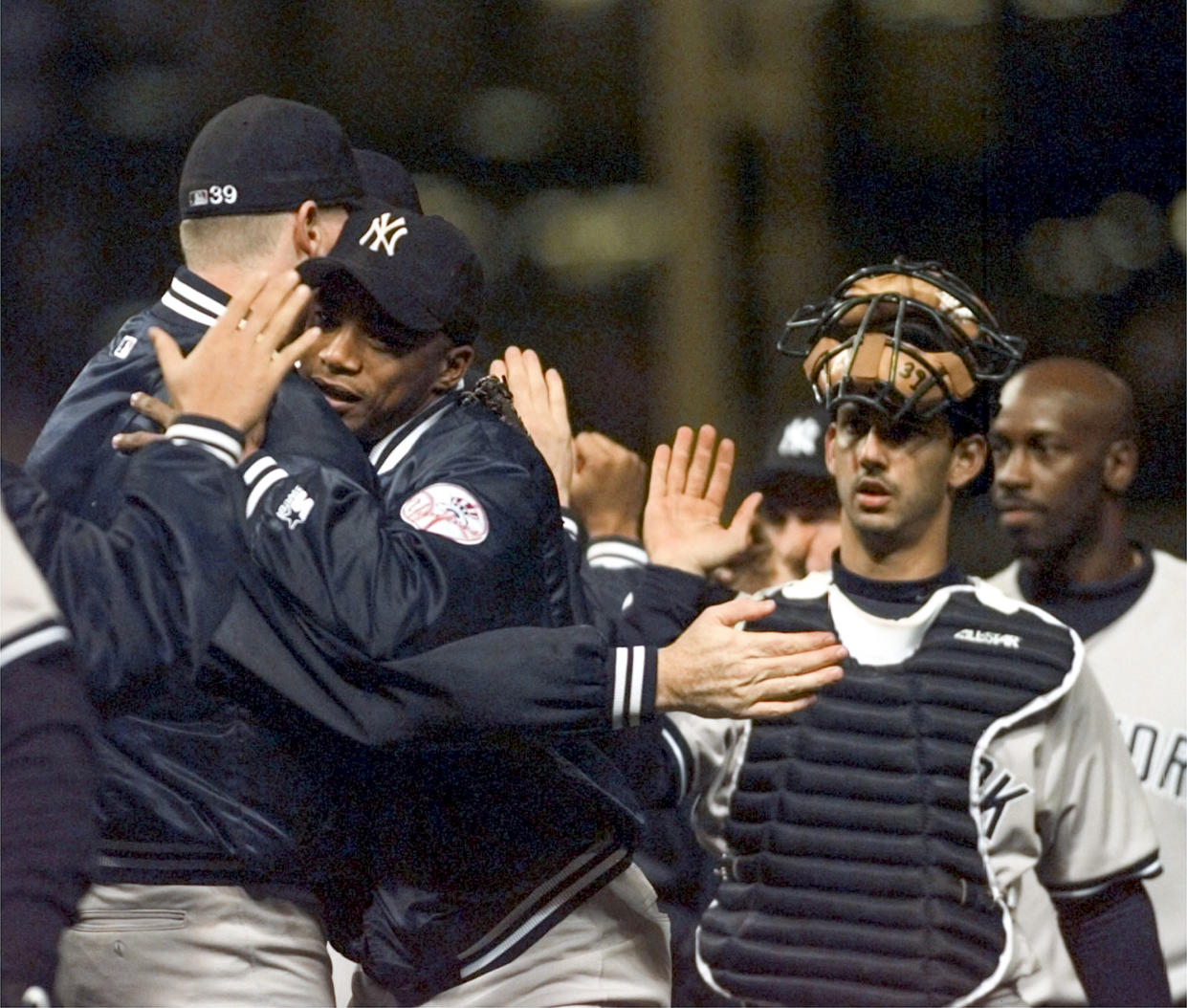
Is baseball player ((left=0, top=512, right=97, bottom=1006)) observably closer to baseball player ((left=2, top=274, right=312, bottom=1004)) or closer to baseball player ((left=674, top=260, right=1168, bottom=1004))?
baseball player ((left=2, top=274, right=312, bottom=1004))

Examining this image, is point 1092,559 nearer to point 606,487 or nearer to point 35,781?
point 606,487

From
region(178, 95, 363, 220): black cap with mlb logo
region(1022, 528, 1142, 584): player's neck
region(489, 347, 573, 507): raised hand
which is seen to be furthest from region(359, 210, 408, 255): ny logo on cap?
region(1022, 528, 1142, 584): player's neck

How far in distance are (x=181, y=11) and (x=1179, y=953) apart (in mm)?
4663

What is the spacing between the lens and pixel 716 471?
2900mm

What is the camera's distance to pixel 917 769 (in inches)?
106

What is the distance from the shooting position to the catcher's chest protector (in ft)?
8.71

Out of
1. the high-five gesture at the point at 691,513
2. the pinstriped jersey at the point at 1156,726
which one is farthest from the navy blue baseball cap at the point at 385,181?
the pinstriped jersey at the point at 1156,726

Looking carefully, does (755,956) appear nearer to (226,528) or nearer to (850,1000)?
(850,1000)

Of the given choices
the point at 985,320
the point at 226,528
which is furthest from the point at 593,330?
the point at 226,528

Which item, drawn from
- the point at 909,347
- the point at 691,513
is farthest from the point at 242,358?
the point at 909,347

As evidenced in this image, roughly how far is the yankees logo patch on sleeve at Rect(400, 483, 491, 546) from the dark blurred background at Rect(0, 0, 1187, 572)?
337cm

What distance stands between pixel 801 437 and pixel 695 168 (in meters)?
2.31

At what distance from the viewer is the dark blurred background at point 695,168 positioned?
5.92 m

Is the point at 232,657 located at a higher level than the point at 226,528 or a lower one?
lower
